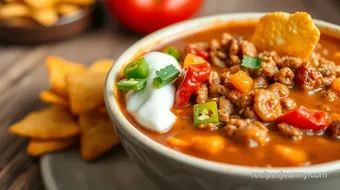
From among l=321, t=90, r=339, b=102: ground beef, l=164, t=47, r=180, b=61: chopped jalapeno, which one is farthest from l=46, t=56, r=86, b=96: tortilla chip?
l=321, t=90, r=339, b=102: ground beef

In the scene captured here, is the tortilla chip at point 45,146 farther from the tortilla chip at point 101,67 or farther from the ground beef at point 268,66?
the ground beef at point 268,66

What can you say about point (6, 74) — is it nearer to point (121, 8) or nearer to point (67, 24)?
point (67, 24)

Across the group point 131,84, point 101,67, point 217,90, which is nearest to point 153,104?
point 131,84

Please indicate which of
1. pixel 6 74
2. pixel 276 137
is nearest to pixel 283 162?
pixel 276 137

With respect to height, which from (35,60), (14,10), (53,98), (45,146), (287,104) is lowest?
(35,60)

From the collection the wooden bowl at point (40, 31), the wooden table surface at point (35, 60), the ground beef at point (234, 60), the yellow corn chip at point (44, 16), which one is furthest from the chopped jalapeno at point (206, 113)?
the wooden bowl at point (40, 31)

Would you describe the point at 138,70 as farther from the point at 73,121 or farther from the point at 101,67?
the point at 101,67
